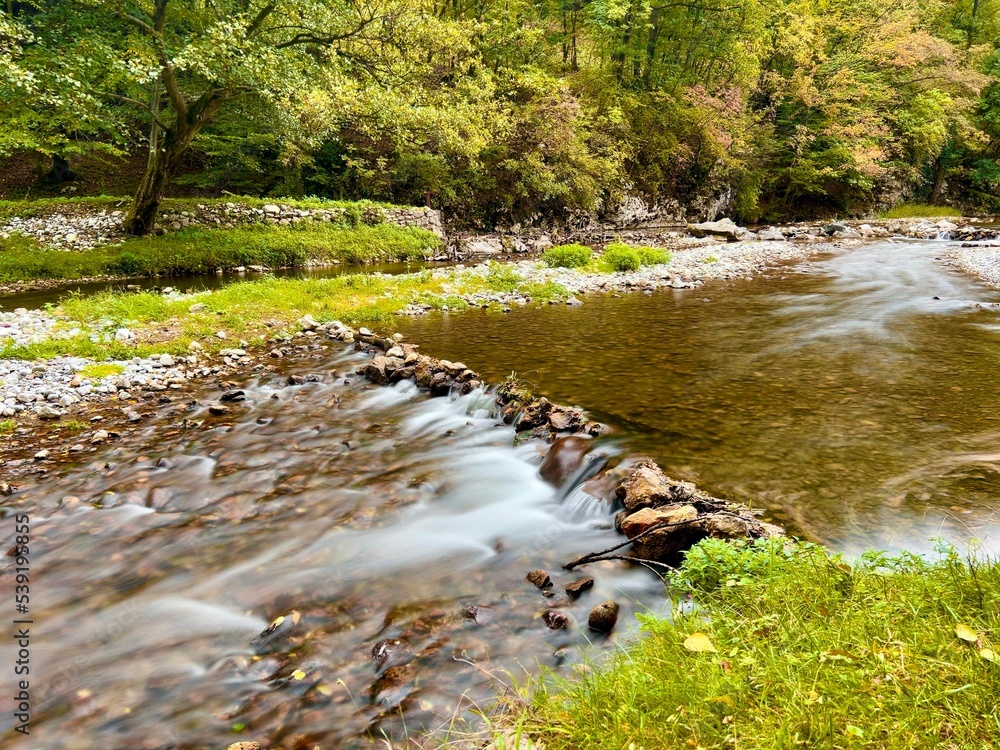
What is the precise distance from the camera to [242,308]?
36.9ft

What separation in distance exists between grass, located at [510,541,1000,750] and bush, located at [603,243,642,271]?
49.3ft

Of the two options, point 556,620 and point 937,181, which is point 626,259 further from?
point 937,181

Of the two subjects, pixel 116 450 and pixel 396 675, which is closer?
pixel 396 675

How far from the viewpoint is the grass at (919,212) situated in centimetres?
3984

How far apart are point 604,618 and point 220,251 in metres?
18.9

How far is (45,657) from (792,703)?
12.7ft

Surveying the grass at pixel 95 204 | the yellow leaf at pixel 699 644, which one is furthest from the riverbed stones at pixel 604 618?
the grass at pixel 95 204

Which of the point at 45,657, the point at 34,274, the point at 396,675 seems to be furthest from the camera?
the point at 34,274

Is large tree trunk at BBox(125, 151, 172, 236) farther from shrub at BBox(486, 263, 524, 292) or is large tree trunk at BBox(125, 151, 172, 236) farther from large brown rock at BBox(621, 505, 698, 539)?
large brown rock at BBox(621, 505, 698, 539)

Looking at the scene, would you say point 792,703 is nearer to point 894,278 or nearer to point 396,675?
point 396,675

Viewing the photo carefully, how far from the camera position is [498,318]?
11.8 meters

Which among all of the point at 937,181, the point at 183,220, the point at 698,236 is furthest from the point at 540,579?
the point at 937,181

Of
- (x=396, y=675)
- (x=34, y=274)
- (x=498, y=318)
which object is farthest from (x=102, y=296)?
(x=396, y=675)

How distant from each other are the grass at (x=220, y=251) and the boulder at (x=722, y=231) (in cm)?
1529
